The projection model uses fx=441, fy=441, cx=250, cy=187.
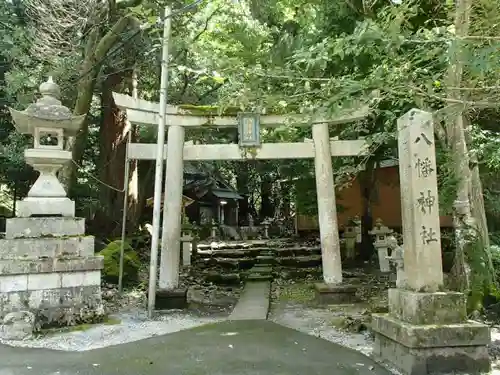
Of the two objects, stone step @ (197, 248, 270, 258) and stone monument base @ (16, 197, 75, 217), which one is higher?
stone monument base @ (16, 197, 75, 217)

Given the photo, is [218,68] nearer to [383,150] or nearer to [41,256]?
[41,256]

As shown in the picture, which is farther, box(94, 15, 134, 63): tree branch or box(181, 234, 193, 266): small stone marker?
box(181, 234, 193, 266): small stone marker

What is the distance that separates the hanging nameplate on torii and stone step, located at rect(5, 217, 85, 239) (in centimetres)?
371

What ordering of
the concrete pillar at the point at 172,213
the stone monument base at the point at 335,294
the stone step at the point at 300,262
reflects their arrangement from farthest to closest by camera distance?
the stone step at the point at 300,262 → the stone monument base at the point at 335,294 → the concrete pillar at the point at 172,213

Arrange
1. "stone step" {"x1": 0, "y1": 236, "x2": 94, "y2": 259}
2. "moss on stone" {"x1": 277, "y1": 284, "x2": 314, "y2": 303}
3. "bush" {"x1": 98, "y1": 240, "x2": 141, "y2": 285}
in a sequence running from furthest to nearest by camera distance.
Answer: "bush" {"x1": 98, "y1": 240, "x2": 141, "y2": 285} → "moss on stone" {"x1": 277, "y1": 284, "x2": 314, "y2": 303} → "stone step" {"x1": 0, "y1": 236, "x2": 94, "y2": 259}

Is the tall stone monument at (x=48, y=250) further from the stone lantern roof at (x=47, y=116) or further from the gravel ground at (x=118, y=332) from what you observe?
the gravel ground at (x=118, y=332)

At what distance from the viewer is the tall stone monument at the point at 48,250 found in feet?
22.8

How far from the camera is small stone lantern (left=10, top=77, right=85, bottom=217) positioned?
756 cm

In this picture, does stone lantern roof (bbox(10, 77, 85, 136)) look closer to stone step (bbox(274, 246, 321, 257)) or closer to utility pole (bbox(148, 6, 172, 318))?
utility pole (bbox(148, 6, 172, 318))

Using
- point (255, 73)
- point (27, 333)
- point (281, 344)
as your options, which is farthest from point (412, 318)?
point (27, 333)

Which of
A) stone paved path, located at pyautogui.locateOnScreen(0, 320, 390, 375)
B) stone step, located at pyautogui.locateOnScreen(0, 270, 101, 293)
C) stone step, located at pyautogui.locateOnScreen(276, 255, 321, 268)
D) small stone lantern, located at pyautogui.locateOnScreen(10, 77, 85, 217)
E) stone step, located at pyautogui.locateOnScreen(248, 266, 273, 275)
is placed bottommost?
stone paved path, located at pyautogui.locateOnScreen(0, 320, 390, 375)

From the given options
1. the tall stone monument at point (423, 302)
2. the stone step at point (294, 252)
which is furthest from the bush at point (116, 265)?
the stone step at point (294, 252)

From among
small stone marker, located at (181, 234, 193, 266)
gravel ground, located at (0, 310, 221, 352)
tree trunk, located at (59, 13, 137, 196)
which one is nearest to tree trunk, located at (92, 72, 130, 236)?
small stone marker, located at (181, 234, 193, 266)

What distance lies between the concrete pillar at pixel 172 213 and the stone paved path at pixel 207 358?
7.60 ft
